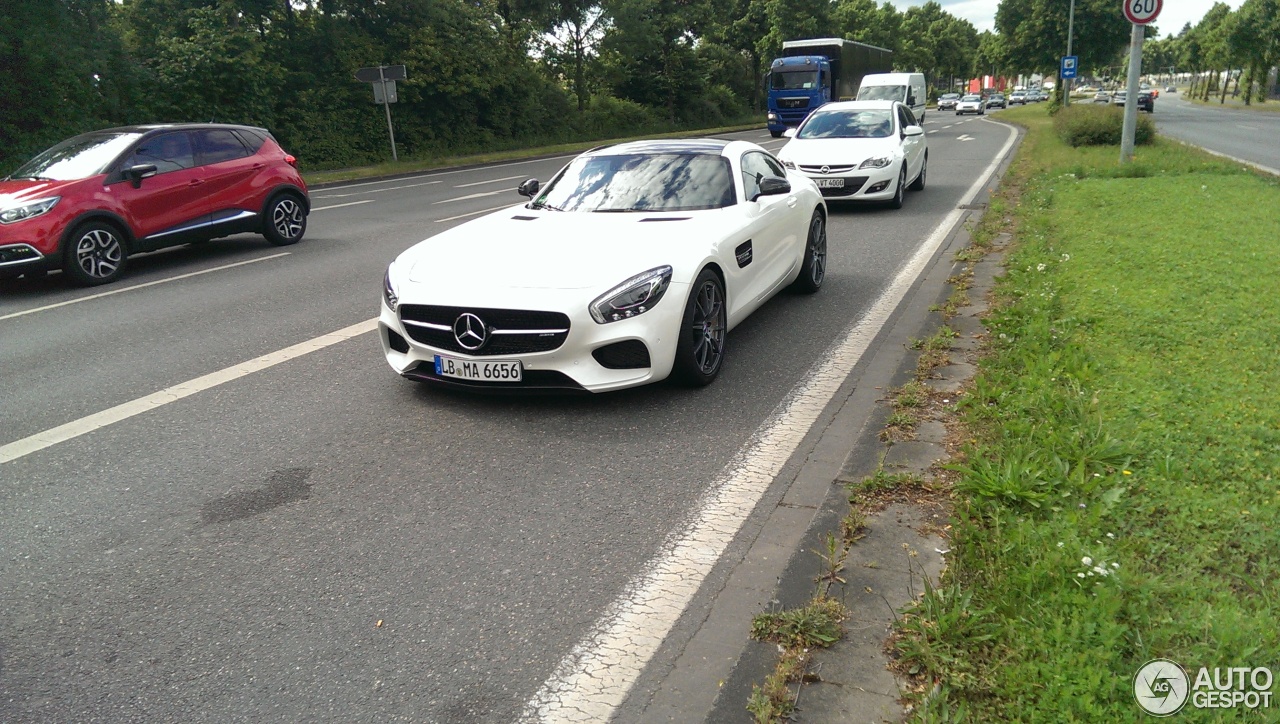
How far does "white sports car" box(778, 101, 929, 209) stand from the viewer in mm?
13367

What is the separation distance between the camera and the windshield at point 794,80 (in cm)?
3738

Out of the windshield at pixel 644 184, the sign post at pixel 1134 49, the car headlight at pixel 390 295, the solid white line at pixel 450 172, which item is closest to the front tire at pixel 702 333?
the windshield at pixel 644 184

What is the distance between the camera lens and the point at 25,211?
32.5 ft

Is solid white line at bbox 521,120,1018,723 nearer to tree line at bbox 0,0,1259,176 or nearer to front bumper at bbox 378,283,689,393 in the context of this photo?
front bumper at bbox 378,283,689,393

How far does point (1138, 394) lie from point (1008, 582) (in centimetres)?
223

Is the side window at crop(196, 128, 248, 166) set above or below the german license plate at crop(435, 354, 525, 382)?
above

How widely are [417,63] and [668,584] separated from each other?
1411 inches

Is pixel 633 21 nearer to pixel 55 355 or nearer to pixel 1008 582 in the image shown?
pixel 55 355

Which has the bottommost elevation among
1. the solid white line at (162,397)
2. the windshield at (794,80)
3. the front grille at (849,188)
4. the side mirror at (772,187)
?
the solid white line at (162,397)

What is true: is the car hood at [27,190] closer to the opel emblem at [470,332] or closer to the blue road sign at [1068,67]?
the opel emblem at [470,332]

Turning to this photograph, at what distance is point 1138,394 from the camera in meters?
4.88

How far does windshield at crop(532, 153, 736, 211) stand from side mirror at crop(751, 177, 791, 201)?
248 millimetres

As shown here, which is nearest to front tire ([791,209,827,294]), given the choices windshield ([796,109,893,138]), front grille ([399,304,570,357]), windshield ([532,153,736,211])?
windshield ([532,153,736,211])

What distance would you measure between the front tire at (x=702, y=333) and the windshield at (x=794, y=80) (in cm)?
3366
